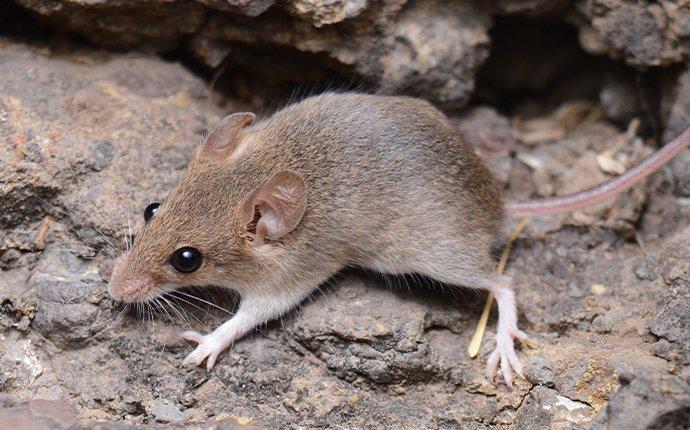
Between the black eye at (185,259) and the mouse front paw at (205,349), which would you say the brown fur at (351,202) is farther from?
the mouse front paw at (205,349)

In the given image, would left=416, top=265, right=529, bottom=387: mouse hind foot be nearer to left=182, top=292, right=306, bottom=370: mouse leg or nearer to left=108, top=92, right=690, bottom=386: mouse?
left=108, top=92, right=690, bottom=386: mouse

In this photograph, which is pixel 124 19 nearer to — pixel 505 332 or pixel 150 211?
pixel 150 211

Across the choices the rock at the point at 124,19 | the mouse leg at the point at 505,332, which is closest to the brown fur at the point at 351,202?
the mouse leg at the point at 505,332

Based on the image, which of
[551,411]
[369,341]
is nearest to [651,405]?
[551,411]

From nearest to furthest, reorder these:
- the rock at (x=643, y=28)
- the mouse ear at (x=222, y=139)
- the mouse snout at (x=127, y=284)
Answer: the mouse snout at (x=127, y=284) < the mouse ear at (x=222, y=139) < the rock at (x=643, y=28)

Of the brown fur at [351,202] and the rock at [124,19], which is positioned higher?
the rock at [124,19]

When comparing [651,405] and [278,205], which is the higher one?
[278,205]
